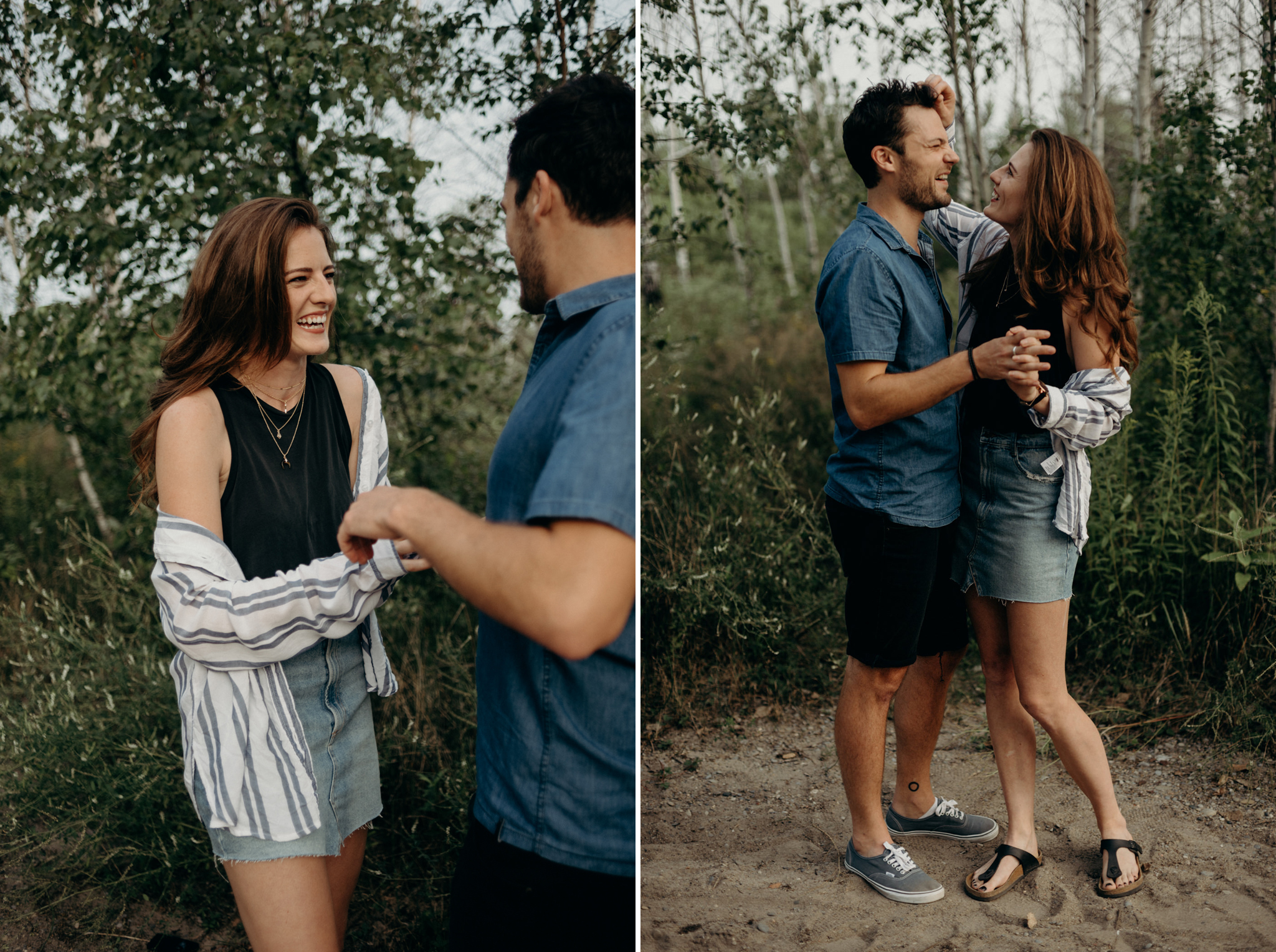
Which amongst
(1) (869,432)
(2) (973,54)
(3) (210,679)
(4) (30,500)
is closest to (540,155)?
(3) (210,679)

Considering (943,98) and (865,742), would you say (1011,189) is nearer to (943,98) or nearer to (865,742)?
(943,98)

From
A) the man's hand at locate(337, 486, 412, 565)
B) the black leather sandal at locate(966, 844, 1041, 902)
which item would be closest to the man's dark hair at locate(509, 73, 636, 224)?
the man's hand at locate(337, 486, 412, 565)

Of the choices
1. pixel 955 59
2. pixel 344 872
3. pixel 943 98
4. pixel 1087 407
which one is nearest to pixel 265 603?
pixel 344 872

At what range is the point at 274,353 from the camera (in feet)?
6.04

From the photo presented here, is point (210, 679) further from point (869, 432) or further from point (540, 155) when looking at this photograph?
point (869, 432)

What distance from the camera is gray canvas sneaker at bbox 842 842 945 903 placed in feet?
7.88

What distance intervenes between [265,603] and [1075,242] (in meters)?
1.99

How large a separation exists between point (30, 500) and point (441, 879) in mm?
4318

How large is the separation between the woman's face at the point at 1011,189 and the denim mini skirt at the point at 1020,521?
55 centimetres

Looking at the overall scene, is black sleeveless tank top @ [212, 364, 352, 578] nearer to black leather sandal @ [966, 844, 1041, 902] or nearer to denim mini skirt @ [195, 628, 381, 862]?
denim mini skirt @ [195, 628, 381, 862]

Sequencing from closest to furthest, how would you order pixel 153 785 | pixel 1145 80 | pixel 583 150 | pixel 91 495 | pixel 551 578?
pixel 551 578 → pixel 583 150 → pixel 153 785 → pixel 1145 80 → pixel 91 495

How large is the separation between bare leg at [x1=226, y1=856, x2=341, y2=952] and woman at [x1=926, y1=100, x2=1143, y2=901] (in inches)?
64.6

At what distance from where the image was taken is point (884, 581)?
7.74 feet

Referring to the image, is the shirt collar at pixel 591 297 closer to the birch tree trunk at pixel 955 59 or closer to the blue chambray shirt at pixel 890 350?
the blue chambray shirt at pixel 890 350
